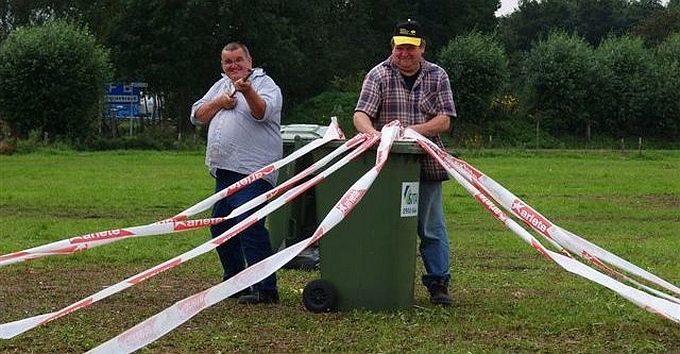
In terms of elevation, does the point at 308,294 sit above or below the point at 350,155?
below

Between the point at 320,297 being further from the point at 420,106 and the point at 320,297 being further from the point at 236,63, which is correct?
the point at 236,63

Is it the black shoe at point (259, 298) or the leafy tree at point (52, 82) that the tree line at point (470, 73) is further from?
the black shoe at point (259, 298)

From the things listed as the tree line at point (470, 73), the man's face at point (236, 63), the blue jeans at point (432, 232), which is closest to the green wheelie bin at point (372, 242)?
the blue jeans at point (432, 232)

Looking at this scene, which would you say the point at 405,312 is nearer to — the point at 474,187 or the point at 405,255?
the point at 405,255

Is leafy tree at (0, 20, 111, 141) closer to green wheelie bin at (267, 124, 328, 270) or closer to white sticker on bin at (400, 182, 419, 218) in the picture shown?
green wheelie bin at (267, 124, 328, 270)

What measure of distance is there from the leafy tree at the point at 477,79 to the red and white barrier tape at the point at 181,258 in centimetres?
4855

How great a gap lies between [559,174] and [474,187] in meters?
20.6

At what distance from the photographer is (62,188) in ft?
65.2

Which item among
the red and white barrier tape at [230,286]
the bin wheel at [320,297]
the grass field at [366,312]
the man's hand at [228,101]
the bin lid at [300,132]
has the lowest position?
the grass field at [366,312]

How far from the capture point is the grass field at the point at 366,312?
18.4ft

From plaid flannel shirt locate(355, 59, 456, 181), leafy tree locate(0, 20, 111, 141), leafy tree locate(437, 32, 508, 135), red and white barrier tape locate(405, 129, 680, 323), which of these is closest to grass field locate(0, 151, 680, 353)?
red and white barrier tape locate(405, 129, 680, 323)

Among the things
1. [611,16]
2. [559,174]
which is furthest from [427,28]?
[559,174]

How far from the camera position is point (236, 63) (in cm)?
703

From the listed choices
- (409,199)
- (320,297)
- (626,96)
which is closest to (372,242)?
(409,199)
